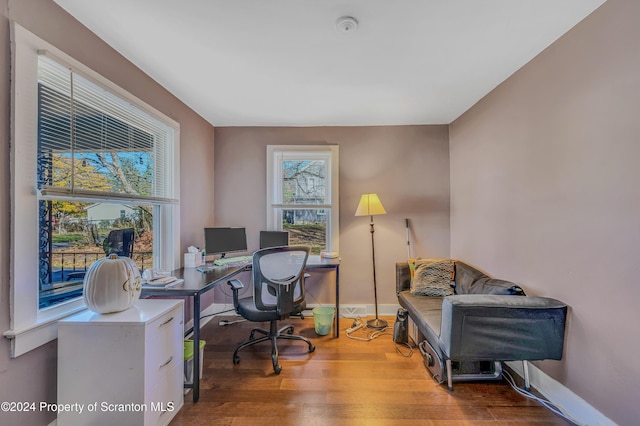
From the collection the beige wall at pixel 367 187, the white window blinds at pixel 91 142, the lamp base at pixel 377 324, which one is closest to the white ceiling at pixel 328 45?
the white window blinds at pixel 91 142

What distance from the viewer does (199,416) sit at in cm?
168

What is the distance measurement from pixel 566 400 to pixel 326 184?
2800mm

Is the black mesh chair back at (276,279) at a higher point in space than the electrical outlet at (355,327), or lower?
higher

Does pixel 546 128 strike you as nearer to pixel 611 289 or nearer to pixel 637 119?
pixel 637 119

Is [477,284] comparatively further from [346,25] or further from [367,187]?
[346,25]

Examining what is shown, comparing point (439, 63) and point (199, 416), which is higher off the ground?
point (439, 63)

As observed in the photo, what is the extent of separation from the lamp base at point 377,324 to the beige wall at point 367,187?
31cm

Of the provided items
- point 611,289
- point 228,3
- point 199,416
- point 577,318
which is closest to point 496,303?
point 577,318

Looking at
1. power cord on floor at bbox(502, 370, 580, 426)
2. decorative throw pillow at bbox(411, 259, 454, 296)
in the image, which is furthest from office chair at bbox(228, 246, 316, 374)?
power cord on floor at bbox(502, 370, 580, 426)

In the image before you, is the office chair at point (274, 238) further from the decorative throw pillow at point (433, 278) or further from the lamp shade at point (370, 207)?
the decorative throw pillow at point (433, 278)

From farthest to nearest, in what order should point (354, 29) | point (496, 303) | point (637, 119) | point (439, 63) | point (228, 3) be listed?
point (439, 63) < point (496, 303) < point (354, 29) < point (228, 3) < point (637, 119)

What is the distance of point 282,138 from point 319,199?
95 cm

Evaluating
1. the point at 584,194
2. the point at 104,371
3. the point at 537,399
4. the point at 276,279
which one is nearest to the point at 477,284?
the point at 537,399

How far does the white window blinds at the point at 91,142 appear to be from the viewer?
4.62 feet
